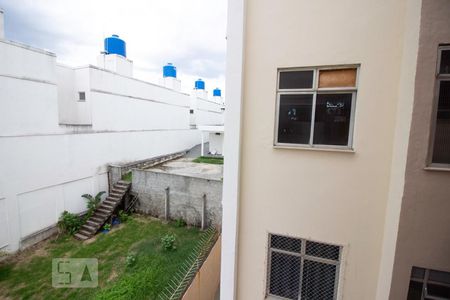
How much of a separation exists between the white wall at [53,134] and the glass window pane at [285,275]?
11.3m

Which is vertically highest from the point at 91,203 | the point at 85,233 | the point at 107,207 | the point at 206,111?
the point at 206,111

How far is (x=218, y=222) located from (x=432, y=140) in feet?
31.0

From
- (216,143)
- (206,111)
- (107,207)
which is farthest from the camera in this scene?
(206,111)

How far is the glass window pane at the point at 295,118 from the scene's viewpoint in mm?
3746

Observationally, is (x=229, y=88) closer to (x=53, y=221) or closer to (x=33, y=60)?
(x=33, y=60)

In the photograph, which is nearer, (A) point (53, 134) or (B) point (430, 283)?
(B) point (430, 283)

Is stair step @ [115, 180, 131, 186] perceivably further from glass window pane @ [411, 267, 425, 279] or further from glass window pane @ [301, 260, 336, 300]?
glass window pane @ [411, 267, 425, 279]

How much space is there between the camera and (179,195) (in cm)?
1180

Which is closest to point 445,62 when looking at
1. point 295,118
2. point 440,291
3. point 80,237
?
point 295,118

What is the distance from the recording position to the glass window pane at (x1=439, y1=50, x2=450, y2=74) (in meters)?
2.75

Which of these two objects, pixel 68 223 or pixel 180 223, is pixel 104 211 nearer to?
pixel 68 223

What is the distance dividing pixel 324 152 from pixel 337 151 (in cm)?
20

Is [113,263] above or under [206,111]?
under

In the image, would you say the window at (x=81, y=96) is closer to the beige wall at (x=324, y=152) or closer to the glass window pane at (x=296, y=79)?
the beige wall at (x=324, y=152)
